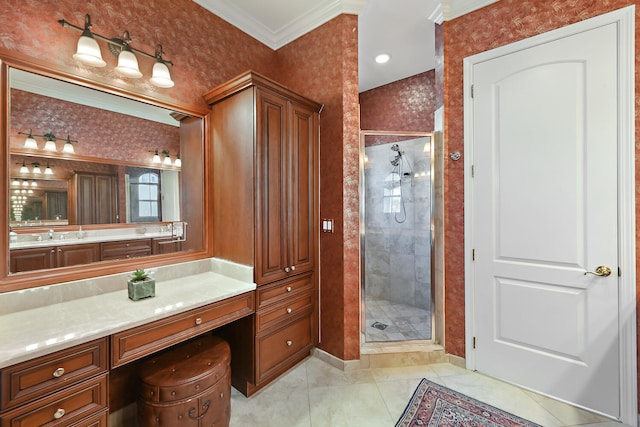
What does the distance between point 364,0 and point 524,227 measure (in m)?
2.21

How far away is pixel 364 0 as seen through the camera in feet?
7.06

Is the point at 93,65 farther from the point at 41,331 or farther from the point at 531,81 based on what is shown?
the point at 531,81

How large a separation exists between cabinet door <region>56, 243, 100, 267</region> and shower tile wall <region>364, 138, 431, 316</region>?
2.13 m

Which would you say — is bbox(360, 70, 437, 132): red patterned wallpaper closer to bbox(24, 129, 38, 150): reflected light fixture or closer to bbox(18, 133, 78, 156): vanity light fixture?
bbox(18, 133, 78, 156): vanity light fixture

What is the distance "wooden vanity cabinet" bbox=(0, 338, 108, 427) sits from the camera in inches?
37.5

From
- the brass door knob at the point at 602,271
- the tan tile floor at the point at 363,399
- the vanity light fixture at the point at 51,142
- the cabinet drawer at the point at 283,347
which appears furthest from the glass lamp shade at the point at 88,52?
the brass door knob at the point at 602,271

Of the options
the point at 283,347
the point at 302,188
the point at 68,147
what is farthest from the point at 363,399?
the point at 68,147

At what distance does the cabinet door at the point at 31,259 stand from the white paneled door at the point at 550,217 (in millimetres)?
2854

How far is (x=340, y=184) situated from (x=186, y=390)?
1672mm

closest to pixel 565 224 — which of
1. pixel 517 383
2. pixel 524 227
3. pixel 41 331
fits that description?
pixel 524 227

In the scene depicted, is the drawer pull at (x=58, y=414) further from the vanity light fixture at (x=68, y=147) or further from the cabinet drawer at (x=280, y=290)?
the vanity light fixture at (x=68, y=147)

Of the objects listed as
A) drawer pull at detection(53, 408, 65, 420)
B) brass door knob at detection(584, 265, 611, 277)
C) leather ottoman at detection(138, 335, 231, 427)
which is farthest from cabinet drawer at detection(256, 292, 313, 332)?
brass door knob at detection(584, 265, 611, 277)

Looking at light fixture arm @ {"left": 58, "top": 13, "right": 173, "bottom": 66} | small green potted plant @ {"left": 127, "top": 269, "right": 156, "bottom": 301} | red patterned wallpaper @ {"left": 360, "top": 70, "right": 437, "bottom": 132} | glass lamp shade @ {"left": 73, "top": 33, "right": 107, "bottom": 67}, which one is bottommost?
small green potted plant @ {"left": 127, "top": 269, "right": 156, "bottom": 301}

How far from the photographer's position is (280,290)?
2.02 meters
